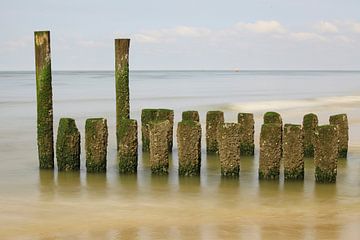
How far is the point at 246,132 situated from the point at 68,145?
132 inches

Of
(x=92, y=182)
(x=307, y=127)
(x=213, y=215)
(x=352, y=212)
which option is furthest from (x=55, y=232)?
(x=307, y=127)

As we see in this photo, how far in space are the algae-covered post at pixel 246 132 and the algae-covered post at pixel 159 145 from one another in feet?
6.92

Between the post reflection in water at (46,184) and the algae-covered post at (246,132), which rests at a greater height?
the algae-covered post at (246,132)

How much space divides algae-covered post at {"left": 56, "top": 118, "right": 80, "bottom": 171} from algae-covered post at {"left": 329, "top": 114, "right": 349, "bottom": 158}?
460cm

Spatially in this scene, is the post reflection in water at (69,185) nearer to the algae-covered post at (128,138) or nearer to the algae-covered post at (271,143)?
the algae-covered post at (128,138)

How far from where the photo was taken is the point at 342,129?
12.5 metres

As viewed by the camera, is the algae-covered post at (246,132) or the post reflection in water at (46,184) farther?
the algae-covered post at (246,132)

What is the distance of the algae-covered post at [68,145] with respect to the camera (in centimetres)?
1095

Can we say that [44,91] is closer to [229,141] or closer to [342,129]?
[229,141]

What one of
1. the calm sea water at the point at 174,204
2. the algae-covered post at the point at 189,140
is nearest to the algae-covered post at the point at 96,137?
the calm sea water at the point at 174,204

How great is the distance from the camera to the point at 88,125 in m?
10.8

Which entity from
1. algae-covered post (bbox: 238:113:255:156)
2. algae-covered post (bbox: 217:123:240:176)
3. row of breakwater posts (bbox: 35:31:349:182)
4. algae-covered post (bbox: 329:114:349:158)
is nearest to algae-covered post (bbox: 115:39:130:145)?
row of breakwater posts (bbox: 35:31:349:182)

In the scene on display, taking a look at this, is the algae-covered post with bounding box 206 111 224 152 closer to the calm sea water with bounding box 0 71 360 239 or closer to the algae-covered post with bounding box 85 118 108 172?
the calm sea water with bounding box 0 71 360 239

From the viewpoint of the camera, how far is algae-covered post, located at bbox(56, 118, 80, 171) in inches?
431
